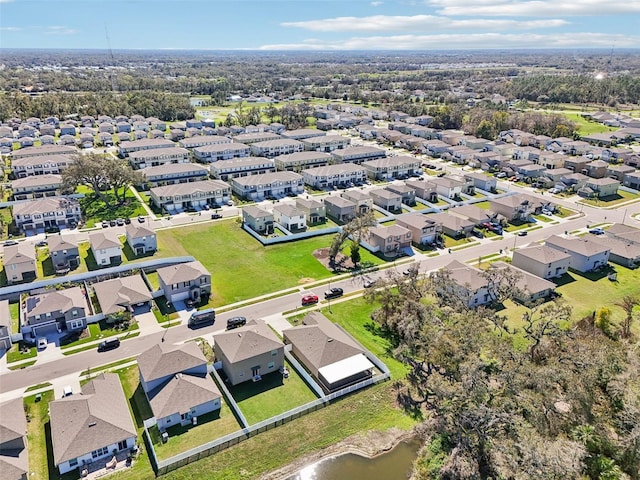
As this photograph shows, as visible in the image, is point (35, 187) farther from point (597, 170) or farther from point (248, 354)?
point (597, 170)

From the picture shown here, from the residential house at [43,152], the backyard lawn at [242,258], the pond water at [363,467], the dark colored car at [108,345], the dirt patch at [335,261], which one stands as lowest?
the pond water at [363,467]

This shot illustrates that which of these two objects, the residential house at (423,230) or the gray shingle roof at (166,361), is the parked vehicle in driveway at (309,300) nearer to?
the gray shingle roof at (166,361)

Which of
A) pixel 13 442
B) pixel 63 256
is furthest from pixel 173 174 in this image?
pixel 13 442

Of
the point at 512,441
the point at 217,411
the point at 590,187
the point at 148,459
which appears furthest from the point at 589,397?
the point at 590,187

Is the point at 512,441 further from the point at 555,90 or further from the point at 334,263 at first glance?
the point at 555,90

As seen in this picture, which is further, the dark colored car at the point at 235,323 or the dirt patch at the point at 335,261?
the dirt patch at the point at 335,261

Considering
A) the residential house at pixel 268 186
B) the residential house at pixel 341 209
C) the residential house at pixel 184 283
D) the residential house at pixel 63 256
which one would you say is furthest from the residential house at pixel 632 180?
the residential house at pixel 63 256

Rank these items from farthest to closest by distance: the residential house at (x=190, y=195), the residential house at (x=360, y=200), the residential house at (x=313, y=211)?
the residential house at (x=190, y=195)
the residential house at (x=360, y=200)
the residential house at (x=313, y=211)
